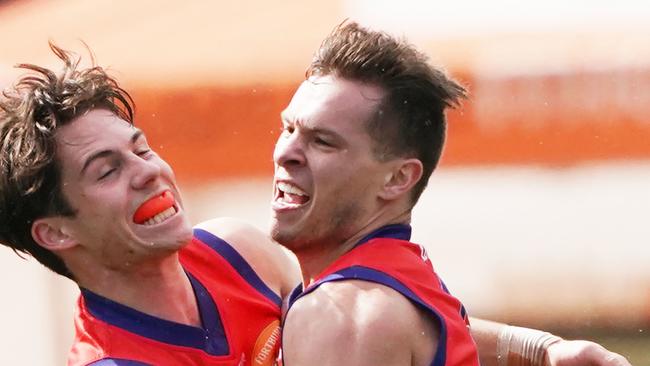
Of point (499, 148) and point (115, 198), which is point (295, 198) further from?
point (499, 148)

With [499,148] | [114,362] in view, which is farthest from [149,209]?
[499,148]

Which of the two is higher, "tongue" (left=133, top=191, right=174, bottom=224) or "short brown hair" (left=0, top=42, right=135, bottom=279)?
"short brown hair" (left=0, top=42, right=135, bottom=279)

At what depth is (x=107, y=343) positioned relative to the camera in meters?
4.12

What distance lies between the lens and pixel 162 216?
14.0 ft

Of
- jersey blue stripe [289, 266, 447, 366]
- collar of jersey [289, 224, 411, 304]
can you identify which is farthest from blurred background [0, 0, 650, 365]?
jersey blue stripe [289, 266, 447, 366]

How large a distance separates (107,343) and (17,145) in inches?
27.3

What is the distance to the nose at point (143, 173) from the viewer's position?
166 inches

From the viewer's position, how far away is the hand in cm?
405

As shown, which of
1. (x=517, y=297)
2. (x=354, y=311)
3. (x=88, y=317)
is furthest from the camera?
(x=517, y=297)

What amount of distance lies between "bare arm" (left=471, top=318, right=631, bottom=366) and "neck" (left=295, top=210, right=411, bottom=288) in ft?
2.10

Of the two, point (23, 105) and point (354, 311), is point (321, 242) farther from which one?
point (23, 105)

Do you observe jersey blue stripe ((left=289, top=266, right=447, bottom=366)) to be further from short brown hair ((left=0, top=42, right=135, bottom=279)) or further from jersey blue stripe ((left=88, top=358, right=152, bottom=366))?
short brown hair ((left=0, top=42, right=135, bottom=279))

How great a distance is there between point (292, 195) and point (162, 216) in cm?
51

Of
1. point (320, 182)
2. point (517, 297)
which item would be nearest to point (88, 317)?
point (320, 182)
